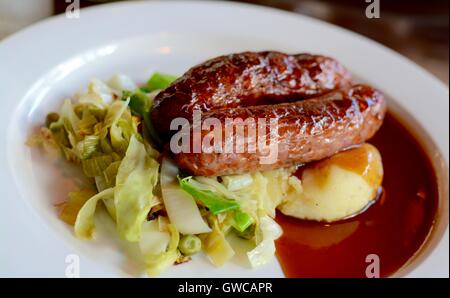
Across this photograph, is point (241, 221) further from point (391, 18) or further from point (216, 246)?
point (391, 18)

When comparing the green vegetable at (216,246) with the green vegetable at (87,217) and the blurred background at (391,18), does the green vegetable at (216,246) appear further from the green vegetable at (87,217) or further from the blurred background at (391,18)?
the blurred background at (391,18)

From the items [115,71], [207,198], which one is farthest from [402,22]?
[207,198]

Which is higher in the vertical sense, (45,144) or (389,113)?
(45,144)

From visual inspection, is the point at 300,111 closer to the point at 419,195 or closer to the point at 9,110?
the point at 419,195

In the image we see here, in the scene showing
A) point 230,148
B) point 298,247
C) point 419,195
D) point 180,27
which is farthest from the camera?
point 180,27

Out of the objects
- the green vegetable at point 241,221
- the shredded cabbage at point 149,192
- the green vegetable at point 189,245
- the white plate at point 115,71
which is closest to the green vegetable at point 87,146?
the shredded cabbage at point 149,192
